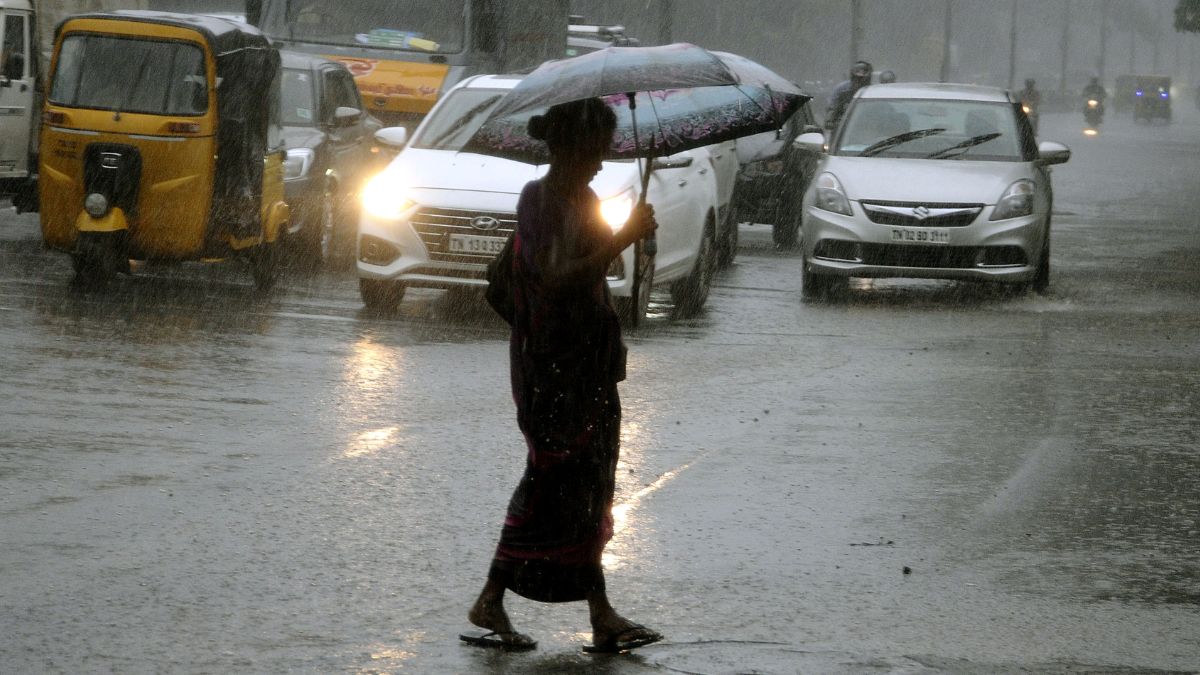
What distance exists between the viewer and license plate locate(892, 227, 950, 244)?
14898 mm

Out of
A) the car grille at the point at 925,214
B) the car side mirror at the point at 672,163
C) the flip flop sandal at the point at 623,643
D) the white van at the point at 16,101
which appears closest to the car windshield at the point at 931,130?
the car grille at the point at 925,214

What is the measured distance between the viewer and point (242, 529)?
685 cm

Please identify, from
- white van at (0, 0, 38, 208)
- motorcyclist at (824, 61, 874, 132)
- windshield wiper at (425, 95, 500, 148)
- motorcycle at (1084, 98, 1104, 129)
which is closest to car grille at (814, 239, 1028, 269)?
windshield wiper at (425, 95, 500, 148)

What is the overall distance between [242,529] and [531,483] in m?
1.79

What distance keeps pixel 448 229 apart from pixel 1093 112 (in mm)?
74109

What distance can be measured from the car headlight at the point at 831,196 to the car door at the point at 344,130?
13.6 ft

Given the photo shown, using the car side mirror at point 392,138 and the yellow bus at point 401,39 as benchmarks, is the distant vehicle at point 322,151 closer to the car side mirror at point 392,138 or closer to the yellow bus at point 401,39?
the car side mirror at point 392,138

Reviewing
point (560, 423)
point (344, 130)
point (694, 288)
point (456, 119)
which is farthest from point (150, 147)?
point (560, 423)

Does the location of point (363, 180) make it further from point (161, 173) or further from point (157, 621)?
point (157, 621)

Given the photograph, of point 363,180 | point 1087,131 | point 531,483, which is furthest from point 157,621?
point 1087,131

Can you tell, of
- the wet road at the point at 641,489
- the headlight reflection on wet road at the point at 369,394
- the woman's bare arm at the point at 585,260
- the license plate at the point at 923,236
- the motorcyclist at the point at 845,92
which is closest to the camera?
the woman's bare arm at the point at 585,260

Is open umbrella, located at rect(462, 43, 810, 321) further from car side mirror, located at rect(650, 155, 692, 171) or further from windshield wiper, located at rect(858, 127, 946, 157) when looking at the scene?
windshield wiper, located at rect(858, 127, 946, 157)

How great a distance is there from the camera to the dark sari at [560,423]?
5387 mm

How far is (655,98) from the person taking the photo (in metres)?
7.45
